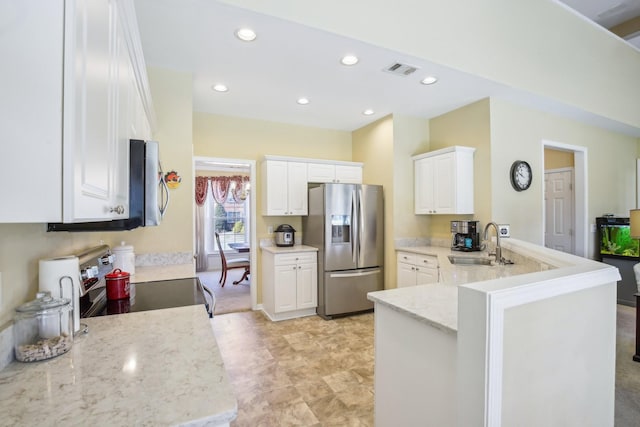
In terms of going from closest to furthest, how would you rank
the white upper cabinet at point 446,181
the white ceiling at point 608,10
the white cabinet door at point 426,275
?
1. the white cabinet door at point 426,275
2. the white upper cabinet at point 446,181
3. the white ceiling at point 608,10

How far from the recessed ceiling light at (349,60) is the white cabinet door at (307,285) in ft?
8.22

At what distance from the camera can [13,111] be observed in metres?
0.59

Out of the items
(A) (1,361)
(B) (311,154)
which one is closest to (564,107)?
(B) (311,154)

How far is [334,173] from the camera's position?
4668 millimetres

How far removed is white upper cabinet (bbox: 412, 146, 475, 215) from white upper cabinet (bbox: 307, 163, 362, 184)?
38.1 inches

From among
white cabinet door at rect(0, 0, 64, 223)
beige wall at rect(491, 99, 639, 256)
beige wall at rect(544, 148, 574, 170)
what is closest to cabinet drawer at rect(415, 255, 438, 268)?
beige wall at rect(491, 99, 639, 256)

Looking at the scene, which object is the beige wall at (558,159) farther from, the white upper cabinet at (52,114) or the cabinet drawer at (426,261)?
the white upper cabinet at (52,114)

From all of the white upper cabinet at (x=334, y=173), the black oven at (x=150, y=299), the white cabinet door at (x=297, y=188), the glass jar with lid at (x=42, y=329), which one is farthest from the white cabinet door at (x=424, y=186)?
the glass jar with lid at (x=42, y=329)

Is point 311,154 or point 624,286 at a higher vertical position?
point 311,154

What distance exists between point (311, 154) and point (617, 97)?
4582 mm

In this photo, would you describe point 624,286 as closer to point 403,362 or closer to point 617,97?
point 617,97

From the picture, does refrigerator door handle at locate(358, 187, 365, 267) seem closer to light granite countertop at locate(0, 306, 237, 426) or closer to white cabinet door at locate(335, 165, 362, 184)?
white cabinet door at locate(335, 165, 362, 184)

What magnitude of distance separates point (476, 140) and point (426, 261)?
5.33 ft

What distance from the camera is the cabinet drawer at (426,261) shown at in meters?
3.66
